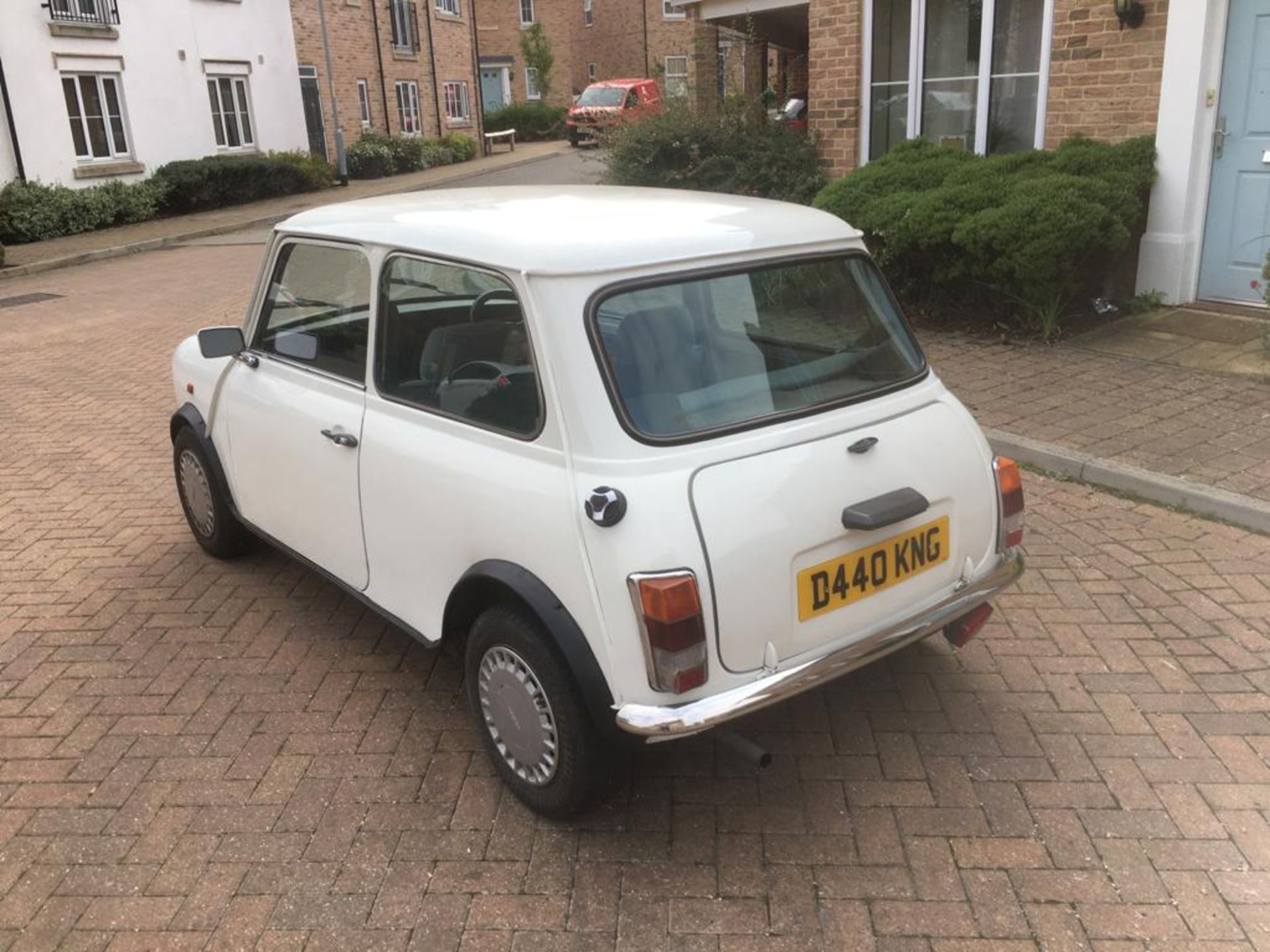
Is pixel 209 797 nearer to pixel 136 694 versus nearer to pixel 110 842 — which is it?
pixel 110 842

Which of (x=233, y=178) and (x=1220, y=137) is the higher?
(x=1220, y=137)

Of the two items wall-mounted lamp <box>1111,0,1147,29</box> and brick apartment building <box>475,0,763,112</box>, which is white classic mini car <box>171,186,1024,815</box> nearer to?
wall-mounted lamp <box>1111,0,1147,29</box>

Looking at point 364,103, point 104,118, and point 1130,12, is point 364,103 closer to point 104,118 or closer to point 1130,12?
point 104,118

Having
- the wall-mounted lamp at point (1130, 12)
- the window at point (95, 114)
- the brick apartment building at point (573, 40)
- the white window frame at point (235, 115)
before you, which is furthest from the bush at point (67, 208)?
the brick apartment building at point (573, 40)

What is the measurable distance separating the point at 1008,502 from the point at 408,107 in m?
30.9

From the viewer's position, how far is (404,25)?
1207 inches

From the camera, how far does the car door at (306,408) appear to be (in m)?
3.62

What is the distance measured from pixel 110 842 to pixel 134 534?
104 inches

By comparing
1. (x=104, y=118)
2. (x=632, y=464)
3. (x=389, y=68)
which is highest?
(x=389, y=68)

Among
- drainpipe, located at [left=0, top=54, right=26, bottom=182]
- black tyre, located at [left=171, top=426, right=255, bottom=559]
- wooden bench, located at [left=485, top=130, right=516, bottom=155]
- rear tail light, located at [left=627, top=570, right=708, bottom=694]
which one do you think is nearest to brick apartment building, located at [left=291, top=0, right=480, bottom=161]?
wooden bench, located at [left=485, top=130, right=516, bottom=155]

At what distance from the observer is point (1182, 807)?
10.0 ft

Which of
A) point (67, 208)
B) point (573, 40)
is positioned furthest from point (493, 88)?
point (67, 208)

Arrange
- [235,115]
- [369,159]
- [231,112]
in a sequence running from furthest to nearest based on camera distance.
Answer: [369,159]
[235,115]
[231,112]

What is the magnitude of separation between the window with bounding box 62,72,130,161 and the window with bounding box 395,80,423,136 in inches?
402
